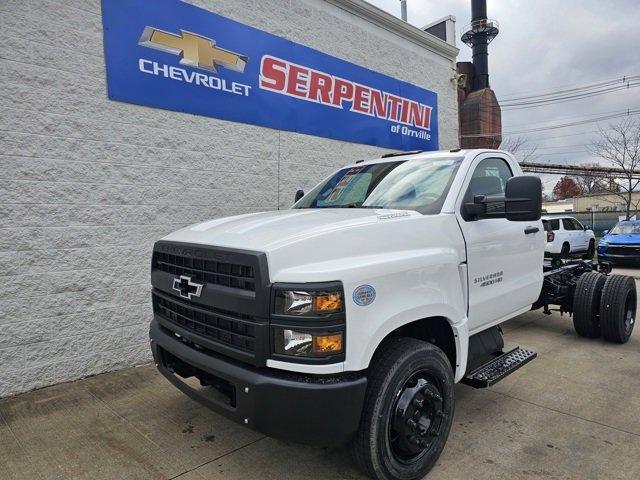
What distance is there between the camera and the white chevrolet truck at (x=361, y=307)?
2195mm

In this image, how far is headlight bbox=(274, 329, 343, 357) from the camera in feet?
7.13

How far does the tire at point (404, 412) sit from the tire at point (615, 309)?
355 centimetres

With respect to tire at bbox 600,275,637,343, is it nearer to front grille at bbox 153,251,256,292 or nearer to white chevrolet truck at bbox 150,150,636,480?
white chevrolet truck at bbox 150,150,636,480

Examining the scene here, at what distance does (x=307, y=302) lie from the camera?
2174 millimetres

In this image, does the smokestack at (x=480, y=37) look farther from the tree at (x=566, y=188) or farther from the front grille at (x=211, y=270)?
the tree at (x=566, y=188)

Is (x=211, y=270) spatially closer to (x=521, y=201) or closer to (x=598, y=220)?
(x=521, y=201)

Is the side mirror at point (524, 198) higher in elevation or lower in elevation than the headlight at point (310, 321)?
higher

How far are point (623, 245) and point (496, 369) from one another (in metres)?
12.7

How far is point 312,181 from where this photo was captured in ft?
22.3

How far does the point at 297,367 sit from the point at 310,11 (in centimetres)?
619

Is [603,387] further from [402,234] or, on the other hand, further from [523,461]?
[402,234]

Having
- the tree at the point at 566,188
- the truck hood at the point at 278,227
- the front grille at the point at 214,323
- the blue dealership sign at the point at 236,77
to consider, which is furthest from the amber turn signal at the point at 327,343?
the tree at the point at 566,188

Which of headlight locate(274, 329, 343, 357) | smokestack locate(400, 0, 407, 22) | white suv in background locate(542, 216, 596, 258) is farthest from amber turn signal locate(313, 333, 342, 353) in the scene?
white suv in background locate(542, 216, 596, 258)

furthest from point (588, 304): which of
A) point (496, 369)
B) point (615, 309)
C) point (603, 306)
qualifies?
point (496, 369)
